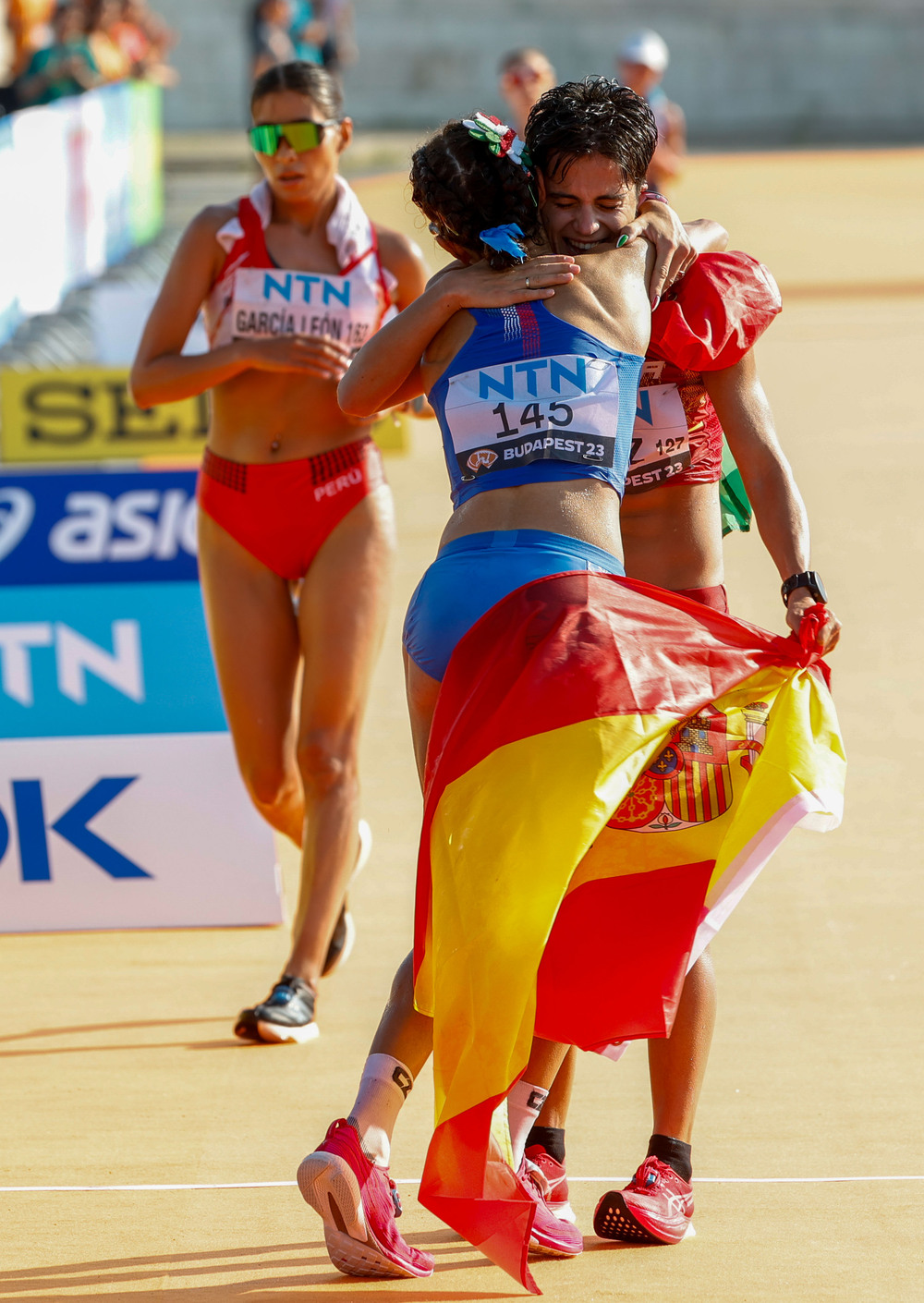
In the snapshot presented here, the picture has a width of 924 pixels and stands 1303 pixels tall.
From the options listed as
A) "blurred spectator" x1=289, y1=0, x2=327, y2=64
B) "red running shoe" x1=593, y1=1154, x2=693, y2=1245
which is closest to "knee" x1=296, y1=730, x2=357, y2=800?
"red running shoe" x1=593, y1=1154, x2=693, y2=1245

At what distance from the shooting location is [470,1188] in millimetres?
3074

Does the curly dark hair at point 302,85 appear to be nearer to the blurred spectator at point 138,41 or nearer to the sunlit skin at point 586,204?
the sunlit skin at point 586,204

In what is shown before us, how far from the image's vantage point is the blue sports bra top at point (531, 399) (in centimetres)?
326

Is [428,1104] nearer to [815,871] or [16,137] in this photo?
[815,871]

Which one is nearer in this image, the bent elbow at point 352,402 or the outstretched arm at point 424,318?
the outstretched arm at point 424,318

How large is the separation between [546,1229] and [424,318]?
1.67m

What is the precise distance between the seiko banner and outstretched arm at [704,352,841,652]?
7.46 feet

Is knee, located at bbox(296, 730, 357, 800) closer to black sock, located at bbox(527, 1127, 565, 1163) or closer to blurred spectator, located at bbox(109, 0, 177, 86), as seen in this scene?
black sock, located at bbox(527, 1127, 565, 1163)

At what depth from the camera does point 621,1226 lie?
354cm

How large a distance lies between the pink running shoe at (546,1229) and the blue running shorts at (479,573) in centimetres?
97

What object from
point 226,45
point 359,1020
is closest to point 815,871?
point 359,1020

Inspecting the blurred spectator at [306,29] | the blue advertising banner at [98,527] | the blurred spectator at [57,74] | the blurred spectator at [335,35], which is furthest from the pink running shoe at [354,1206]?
the blurred spectator at [335,35]

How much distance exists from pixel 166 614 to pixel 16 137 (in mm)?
7086

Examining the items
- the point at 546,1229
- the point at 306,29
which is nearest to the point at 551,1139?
the point at 546,1229
